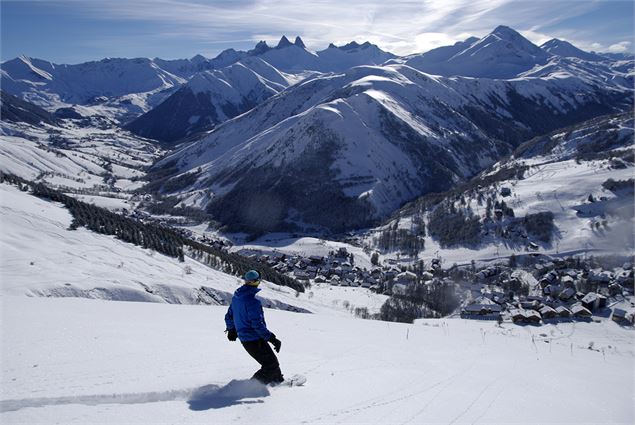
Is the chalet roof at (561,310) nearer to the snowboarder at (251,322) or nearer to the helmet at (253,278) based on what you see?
the snowboarder at (251,322)

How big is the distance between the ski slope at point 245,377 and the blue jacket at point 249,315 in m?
0.89

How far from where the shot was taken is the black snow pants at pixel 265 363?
992 cm

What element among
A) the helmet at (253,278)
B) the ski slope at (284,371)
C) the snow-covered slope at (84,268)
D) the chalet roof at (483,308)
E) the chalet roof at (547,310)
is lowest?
the chalet roof at (483,308)

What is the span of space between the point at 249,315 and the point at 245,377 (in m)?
1.33

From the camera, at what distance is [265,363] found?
396 inches

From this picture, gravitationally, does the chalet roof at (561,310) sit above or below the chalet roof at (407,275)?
above

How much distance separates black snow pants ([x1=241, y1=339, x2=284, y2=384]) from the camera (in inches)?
390

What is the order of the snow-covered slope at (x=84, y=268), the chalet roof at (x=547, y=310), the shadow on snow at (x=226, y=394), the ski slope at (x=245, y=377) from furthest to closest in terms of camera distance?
the chalet roof at (x=547, y=310)
the snow-covered slope at (x=84, y=268)
the shadow on snow at (x=226, y=394)
the ski slope at (x=245, y=377)

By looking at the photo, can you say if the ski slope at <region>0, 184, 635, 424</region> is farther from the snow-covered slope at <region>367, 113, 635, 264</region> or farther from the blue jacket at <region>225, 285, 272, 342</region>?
the snow-covered slope at <region>367, 113, 635, 264</region>

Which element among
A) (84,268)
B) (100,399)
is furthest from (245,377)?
(84,268)

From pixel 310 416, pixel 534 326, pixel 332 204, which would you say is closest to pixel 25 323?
pixel 310 416

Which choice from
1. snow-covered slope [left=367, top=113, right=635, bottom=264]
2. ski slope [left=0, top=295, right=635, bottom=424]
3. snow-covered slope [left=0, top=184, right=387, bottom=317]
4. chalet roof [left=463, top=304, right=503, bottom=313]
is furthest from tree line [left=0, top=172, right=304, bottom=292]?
snow-covered slope [left=367, top=113, right=635, bottom=264]

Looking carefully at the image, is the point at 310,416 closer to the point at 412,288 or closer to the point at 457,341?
the point at 457,341

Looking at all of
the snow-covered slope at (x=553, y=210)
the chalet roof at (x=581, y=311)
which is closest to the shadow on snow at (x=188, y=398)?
the chalet roof at (x=581, y=311)
